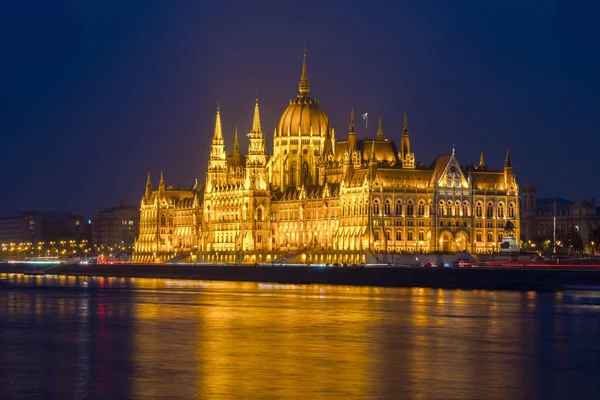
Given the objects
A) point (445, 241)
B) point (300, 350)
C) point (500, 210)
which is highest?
point (500, 210)

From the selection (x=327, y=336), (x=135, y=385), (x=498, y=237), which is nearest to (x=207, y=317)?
(x=327, y=336)

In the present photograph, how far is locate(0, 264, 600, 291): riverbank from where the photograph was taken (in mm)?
118750

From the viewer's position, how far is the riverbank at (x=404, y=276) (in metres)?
119

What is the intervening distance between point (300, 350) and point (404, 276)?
8033 cm

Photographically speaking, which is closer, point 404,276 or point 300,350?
point 300,350

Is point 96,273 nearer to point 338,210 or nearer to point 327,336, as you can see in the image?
point 338,210

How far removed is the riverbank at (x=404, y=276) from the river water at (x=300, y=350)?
27.0 metres

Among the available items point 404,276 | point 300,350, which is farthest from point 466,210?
point 300,350

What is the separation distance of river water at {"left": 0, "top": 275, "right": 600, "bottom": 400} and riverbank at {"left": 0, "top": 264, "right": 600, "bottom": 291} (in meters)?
27.0

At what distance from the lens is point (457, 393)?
42781mm

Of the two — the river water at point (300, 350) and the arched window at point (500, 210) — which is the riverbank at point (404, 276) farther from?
the arched window at point (500, 210)

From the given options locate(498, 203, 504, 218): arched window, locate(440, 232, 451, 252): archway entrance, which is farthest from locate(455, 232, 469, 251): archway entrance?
locate(498, 203, 504, 218): arched window

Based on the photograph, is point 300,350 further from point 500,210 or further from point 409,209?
point 500,210

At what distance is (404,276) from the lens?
135 metres
